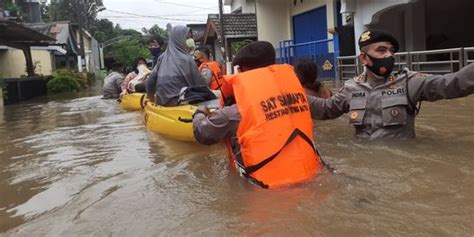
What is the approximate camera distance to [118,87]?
1647 centimetres

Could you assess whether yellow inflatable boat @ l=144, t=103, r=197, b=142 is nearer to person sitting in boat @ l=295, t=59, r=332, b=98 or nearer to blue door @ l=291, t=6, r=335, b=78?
person sitting in boat @ l=295, t=59, r=332, b=98

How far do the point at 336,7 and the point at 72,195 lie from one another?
14725 millimetres

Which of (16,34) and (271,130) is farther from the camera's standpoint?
(16,34)

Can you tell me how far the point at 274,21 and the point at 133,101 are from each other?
37.7ft

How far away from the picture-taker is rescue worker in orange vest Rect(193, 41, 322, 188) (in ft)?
12.0

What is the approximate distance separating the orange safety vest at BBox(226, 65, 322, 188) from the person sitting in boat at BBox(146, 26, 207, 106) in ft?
11.5

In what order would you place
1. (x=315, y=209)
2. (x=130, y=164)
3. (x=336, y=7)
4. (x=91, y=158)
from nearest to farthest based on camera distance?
(x=315, y=209) < (x=130, y=164) < (x=91, y=158) < (x=336, y=7)

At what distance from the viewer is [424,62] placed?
11.8 m

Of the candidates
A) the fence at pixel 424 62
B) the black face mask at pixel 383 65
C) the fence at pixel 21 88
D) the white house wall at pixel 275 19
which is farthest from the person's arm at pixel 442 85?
the white house wall at pixel 275 19

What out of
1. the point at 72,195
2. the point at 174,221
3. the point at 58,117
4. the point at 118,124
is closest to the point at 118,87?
the point at 58,117

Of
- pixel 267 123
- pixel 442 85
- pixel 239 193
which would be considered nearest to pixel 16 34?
pixel 239 193

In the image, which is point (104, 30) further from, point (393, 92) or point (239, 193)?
point (239, 193)

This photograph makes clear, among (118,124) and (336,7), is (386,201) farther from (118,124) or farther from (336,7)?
(336,7)

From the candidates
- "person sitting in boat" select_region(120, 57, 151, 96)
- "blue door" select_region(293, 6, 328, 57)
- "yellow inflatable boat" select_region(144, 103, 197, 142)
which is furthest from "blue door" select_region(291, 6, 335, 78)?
"yellow inflatable boat" select_region(144, 103, 197, 142)
